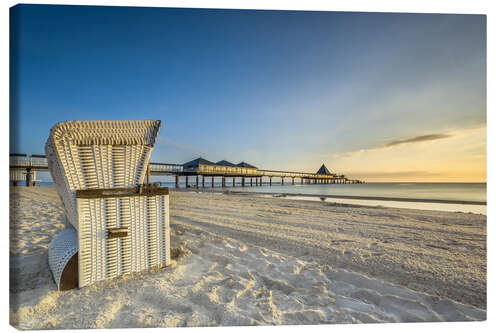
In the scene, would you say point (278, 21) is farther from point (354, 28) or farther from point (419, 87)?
point (419, 87)

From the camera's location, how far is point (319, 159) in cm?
651

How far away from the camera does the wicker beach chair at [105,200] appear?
64.3 inches

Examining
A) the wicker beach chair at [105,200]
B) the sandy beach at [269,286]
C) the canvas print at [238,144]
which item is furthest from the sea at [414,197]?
the sandy beach at [269,286]

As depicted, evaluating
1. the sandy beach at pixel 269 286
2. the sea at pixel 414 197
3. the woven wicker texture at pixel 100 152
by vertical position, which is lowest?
the sea at pixel 414 197

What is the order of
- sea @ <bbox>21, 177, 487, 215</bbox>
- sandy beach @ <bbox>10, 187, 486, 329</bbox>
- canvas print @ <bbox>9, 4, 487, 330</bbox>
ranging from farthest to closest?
sea @ <bbox>21, 177, 487, 215</bbox>
canvas print @ <bbox>9, 4, 487, 330</bbox>
sandy beach @ <bbox>10, 187, 486, 329</bbox>

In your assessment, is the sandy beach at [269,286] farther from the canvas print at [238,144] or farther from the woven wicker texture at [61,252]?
the woven wicker texture at [61,252]

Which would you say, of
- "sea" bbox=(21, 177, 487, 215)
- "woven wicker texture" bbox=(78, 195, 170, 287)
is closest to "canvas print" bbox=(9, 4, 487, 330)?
"woven wicker texture" bbox=(78, 195, 170, 287)

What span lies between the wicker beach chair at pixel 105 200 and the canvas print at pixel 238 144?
1 centimetres

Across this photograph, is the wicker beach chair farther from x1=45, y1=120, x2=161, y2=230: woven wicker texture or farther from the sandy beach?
the sandy beach

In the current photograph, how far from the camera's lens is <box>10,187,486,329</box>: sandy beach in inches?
57.4

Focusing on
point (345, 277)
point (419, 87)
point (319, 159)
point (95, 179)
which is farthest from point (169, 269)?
point (319, 159)

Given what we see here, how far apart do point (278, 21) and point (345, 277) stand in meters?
3.44

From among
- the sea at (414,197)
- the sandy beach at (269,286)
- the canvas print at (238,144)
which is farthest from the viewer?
the sea at (414,197)

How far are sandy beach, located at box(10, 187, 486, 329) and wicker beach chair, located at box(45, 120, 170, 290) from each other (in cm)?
17
